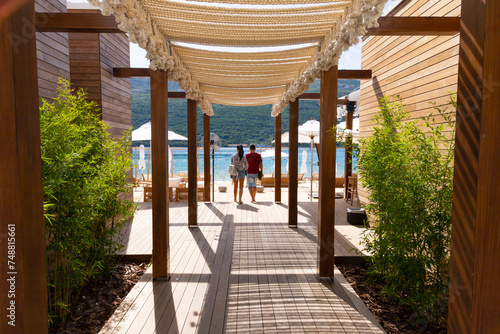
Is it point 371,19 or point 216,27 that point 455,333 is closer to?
point 371,19

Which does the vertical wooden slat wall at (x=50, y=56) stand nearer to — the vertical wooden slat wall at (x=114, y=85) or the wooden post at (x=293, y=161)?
the vertical wooden slat wall at (x=114, y=85)

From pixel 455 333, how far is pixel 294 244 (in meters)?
3.74

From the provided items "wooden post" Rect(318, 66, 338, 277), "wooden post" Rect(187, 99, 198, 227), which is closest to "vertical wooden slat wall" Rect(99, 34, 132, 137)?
"wooden post" Rect(187, 99, 198, 227)

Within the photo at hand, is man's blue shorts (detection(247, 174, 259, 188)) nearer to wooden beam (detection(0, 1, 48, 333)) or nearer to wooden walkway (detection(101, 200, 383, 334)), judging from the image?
wooden walkway (detection(101, 200, 383, 334))

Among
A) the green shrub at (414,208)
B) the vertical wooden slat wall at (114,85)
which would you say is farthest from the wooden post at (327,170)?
the vertical wooden slat wall at (114,85)

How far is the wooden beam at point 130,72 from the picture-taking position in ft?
19.1

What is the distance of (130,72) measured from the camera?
20.1ft

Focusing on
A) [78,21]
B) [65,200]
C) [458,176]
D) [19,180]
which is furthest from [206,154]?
[458,176]

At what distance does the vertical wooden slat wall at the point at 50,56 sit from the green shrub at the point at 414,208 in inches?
159

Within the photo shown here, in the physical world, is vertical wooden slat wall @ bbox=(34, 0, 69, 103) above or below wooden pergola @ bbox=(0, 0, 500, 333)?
above

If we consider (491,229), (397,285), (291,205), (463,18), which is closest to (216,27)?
(463,18)

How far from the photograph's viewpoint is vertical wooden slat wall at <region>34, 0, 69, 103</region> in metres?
3.89

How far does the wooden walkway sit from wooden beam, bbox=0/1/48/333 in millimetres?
1595

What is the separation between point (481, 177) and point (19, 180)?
1621 mm
